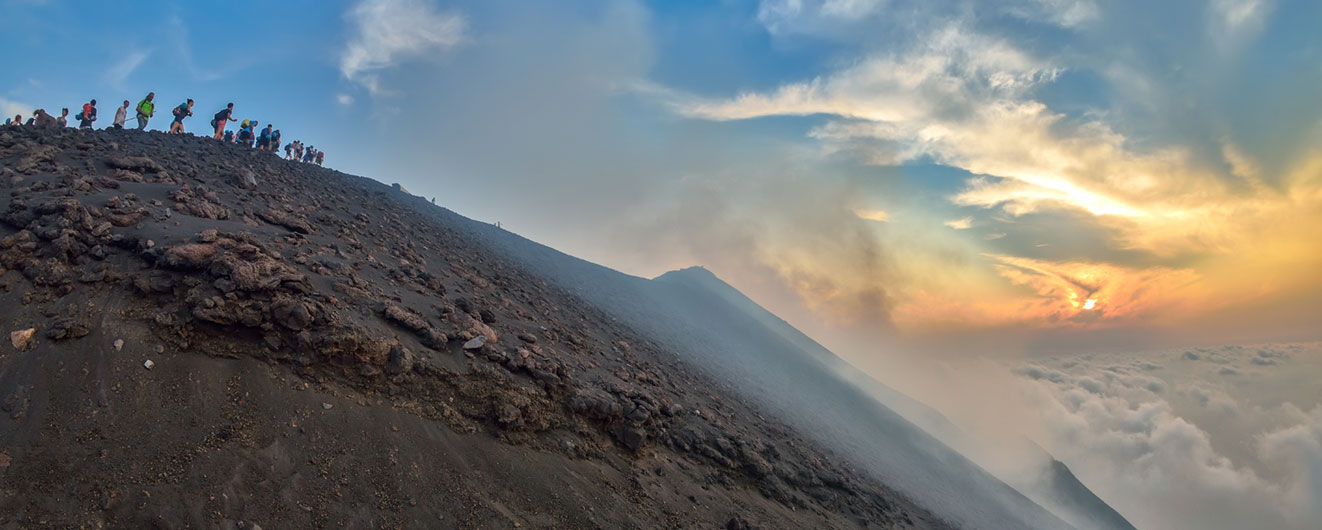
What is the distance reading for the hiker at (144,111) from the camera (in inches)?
891

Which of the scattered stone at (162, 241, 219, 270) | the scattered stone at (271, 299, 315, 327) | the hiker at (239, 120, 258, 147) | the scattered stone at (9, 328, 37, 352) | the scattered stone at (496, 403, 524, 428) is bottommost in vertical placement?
the scattered stone at (9, 328, 37, 352)

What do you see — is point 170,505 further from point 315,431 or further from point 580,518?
point 580,518

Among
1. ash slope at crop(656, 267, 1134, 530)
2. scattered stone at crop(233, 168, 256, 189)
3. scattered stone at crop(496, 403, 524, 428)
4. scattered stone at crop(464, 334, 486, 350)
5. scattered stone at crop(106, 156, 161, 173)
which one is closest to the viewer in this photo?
scattered stone at crop(496, 403, 524, 428)

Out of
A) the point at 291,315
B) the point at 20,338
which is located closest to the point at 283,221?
the point at 291,315

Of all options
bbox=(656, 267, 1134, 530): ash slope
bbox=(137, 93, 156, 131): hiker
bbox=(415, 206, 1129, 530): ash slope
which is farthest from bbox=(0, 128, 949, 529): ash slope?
bbox=(656, 267, 1134, 530): ash slope

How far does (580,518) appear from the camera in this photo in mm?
8586

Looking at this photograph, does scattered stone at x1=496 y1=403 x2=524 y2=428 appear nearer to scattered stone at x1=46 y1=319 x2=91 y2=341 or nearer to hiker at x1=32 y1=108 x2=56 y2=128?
scattered stone at x1=46 y1=319 x2=91 y2=341

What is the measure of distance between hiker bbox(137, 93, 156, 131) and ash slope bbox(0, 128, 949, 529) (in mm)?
9806

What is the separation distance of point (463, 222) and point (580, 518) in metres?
35.7

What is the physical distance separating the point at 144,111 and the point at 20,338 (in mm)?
22214

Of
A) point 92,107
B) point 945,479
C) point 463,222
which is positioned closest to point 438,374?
point 92,107

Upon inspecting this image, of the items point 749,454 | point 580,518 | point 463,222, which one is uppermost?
point 463,222

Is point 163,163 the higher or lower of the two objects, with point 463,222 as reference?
lower

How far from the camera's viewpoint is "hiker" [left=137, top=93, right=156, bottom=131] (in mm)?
22625
